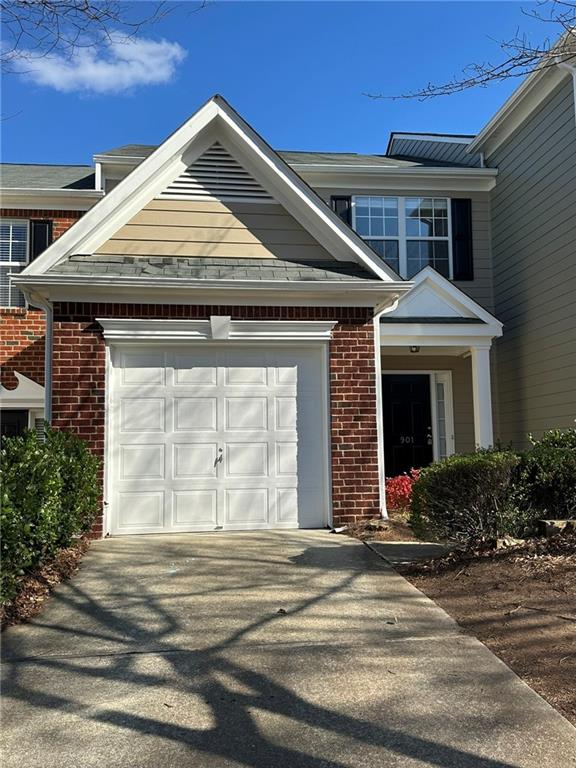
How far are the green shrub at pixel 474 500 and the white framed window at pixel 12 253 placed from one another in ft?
29.3

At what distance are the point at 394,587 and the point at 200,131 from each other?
20.5 feet

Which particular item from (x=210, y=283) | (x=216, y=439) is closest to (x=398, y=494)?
(x=216, y=439)

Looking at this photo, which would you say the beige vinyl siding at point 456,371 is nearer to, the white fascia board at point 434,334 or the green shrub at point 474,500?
the white fascia board at point 434,334

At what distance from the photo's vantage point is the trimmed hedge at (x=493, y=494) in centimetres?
617

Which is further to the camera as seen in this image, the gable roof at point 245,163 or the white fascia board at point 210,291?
the gable roof at point 245,163

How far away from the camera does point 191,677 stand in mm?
3920

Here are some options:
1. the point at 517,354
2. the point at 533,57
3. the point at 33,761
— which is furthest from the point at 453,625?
the point at 517,354

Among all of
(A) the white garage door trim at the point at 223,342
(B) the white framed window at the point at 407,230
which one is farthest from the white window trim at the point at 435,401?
(A) the white garage door trim at the point at 223,342

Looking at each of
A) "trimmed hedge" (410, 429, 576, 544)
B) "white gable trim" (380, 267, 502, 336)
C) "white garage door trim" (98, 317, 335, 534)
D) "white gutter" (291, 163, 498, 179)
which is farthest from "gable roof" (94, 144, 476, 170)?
"trimmed hedge" (410, 429, 576, 544)

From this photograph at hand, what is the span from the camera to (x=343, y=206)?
1288cm

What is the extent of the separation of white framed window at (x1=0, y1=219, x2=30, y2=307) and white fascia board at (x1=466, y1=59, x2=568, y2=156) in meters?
9.04

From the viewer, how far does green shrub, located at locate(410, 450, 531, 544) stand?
614 cm

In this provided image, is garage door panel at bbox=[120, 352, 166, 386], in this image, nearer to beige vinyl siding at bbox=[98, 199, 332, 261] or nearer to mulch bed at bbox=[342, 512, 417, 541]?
beige vinyl siding at bbox=[98, 199, 332, 261]

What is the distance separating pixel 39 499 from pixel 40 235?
8.13 m
